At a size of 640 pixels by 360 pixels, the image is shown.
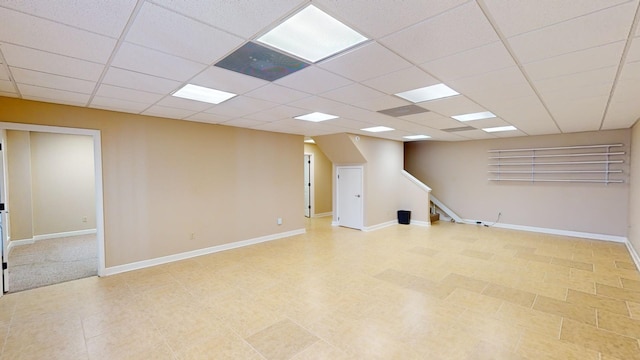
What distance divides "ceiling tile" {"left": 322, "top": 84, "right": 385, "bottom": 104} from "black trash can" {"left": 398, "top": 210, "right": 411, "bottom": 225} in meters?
5.24

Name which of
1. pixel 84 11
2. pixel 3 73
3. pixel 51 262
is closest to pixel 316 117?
pixel 84 11

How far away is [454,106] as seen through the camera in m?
3.76

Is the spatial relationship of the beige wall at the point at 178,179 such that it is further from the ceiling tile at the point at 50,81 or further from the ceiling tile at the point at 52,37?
the ceiling tile at the point at 52,37

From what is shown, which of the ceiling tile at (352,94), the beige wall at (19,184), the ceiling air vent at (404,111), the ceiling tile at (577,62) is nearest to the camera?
the ceiling tile at (577,62)

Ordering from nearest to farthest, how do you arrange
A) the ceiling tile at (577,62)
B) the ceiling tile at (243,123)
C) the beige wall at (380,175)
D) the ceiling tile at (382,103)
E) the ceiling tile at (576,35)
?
the ceiling tile at (576,35), the ceiling tile at (577,62), the ceiling tile at (382,103), the ceiling tile at (243,123), the beige wall at (380,175)

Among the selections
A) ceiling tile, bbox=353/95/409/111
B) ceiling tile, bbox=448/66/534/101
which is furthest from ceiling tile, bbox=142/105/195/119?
ceiling tile, bbox=448/66/534/101

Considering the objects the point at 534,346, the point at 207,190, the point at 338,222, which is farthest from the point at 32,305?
the point at 338,222

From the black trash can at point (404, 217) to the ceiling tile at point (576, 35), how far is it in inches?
241

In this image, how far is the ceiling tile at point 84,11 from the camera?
149 cm

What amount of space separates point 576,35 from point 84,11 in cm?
305

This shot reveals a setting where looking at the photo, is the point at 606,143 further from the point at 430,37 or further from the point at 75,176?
the point at 75,176

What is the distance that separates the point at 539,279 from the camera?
12.8 ft

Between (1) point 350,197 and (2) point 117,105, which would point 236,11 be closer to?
(2) point 117,105

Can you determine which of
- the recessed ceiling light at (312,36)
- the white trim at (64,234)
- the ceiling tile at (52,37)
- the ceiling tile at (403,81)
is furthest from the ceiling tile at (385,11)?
the white trim at (64,234)
